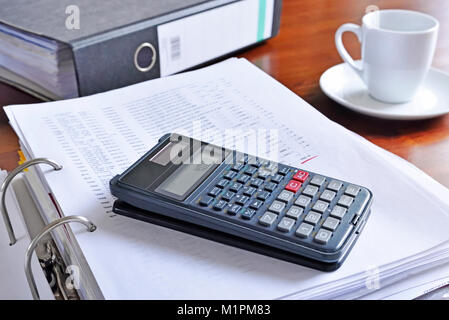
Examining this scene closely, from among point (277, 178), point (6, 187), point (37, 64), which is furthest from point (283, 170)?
point (37, 64)

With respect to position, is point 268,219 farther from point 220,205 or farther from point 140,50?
point 140,50

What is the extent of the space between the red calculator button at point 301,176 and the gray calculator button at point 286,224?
51 mm

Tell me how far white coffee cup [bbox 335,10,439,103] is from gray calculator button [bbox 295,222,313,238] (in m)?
0.29

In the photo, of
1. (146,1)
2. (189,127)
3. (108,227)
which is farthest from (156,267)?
(146,1)

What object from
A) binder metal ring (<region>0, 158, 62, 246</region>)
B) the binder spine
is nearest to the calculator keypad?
binder metal ring (<region>0, 158, 62, 246</region>)

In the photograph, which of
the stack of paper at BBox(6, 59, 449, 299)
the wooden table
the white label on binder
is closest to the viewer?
the stack of paper at BBox(6, 59, 449, 299)

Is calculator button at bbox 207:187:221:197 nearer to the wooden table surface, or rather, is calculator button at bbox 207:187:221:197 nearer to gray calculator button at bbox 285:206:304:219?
gray calculator button at bbox 285:206:304:219

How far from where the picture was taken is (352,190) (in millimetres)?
401

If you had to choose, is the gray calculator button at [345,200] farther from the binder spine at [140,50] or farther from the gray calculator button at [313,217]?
the binder spine at [140,50]

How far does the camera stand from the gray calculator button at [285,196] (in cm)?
39

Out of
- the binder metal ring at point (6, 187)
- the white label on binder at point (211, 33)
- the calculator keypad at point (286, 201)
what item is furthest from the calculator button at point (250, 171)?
the white label on binder at point (211, 33)

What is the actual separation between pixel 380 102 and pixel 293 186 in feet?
0.84

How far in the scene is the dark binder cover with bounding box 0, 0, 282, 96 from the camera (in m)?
0.58

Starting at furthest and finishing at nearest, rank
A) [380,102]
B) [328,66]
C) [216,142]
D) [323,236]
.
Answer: [328,66] < [380,102] < [216,142] < [323,236]
